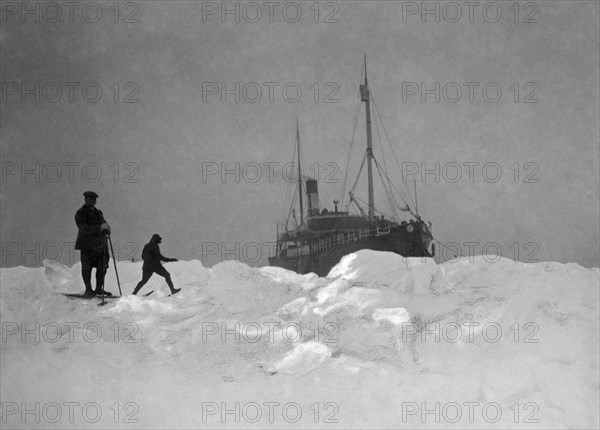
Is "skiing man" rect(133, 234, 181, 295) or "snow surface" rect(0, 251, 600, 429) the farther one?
"skiing man" rect(133, 234, 181, 295)

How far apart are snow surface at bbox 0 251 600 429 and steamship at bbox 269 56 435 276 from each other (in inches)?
16.4

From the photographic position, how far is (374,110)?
214 inches

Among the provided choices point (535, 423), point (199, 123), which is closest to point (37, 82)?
point (199, 123)

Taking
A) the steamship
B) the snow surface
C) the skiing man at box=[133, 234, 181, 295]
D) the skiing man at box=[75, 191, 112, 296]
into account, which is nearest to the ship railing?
the steamship

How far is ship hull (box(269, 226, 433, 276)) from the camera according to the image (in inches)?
210

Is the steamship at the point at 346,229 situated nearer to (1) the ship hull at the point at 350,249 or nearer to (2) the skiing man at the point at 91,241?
(1) the ship hull at the point at 350,249

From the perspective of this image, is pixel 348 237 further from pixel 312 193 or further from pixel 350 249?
pixel 312 193

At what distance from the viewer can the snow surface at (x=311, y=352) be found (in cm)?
455

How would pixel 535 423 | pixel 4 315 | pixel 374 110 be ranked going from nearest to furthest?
pixel 535 423 < pixel 4 315 < pixel 374 110

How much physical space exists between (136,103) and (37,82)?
2.98ft

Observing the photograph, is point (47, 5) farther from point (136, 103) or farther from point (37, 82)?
point (136, 103)

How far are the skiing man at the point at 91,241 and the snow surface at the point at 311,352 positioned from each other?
0.54 ft

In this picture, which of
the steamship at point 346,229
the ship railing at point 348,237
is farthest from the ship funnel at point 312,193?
the ship railing at point 348,237

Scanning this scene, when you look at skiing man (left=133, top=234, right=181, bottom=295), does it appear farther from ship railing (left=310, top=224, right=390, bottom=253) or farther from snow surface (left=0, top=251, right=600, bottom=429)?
ship railing (left=310, top=224, right=390, bottom=253)
